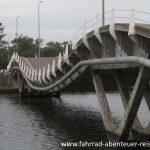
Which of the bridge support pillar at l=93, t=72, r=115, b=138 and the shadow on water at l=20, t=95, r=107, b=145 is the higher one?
the bridge support pillar at l=93, t=72, r=115, b=138

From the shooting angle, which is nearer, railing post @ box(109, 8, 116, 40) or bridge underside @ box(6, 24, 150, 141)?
bridge underside @ box(6, 24, 150, 141)

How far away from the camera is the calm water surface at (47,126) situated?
1357 inches

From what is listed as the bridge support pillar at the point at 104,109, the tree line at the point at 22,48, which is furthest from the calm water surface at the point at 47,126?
the tree line at the point at 22,48

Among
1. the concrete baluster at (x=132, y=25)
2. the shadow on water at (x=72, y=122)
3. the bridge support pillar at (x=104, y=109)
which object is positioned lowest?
the shadow on water at (x=72, y=122)

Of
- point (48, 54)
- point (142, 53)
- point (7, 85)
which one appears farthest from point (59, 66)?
point (48, 54)

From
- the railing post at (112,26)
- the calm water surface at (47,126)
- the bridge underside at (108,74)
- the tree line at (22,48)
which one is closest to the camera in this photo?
the railing post at (112,26)

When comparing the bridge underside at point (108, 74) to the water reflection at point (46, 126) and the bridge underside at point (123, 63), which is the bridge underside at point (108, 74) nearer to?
the bridge underside at point (123, 63)

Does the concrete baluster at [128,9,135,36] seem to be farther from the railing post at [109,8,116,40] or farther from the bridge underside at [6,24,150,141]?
the railing post at [109,8,116,40]

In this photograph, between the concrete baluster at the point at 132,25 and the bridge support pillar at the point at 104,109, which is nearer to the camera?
the concrete baluster at the point at 132,25

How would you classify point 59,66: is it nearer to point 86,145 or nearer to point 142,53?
point 86,145

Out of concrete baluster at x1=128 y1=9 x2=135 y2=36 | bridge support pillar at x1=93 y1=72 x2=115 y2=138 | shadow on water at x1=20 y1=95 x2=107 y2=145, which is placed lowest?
shadow on water at x1=20 y1=95 x2=107 y2=145

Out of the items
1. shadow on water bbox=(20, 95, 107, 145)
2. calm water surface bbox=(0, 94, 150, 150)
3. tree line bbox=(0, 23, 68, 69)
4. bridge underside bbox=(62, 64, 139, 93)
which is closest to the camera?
bridge underside bbox=(62, 64, 139, 93)

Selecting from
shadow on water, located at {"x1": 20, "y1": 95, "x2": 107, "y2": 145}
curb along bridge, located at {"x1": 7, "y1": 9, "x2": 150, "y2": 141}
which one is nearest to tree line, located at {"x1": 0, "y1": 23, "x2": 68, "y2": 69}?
shadow on water, located at {"x1": 20, "y1": 95, "x2": 107, "y2": 145}

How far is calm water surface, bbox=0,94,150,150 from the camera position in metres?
34.5
